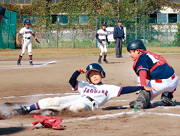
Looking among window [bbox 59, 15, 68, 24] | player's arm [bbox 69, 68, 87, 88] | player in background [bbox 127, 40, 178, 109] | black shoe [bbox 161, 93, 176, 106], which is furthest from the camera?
window [bbox 59, 15, 68, 24]

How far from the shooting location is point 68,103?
4.96 meters

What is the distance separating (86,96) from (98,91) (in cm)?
22

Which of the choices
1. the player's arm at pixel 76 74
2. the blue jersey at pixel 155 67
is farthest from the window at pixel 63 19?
the player's arm at pixel 76 74

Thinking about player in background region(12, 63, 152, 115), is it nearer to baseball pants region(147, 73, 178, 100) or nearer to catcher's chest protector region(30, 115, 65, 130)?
baseball pants region(147, 73, 178, 100)

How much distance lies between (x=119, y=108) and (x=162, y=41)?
2838 cm

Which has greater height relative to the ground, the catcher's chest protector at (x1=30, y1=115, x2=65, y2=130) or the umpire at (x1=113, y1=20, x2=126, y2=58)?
the umpire at (x1=113, y1=20, x2=126, y2=58)

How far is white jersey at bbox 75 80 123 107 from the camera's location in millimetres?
5133

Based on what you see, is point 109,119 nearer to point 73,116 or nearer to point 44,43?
point 73,116

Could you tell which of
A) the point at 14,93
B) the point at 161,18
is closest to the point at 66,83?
the point at 14,93

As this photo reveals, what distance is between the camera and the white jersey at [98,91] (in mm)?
5133

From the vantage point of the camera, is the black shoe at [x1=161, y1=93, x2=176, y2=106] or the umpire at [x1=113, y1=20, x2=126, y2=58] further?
the umpire at [x1=113, y1=20, x2=126, y2=58]

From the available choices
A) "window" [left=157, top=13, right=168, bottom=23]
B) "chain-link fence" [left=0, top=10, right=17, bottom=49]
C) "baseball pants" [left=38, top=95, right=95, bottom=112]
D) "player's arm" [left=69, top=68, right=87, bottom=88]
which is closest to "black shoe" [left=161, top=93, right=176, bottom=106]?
"baseball pants" [left=38, top=95, right=95, bottom=112]

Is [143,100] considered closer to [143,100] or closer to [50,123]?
[143,100]

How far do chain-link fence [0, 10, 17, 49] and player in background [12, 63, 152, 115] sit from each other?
22143 millimetres
